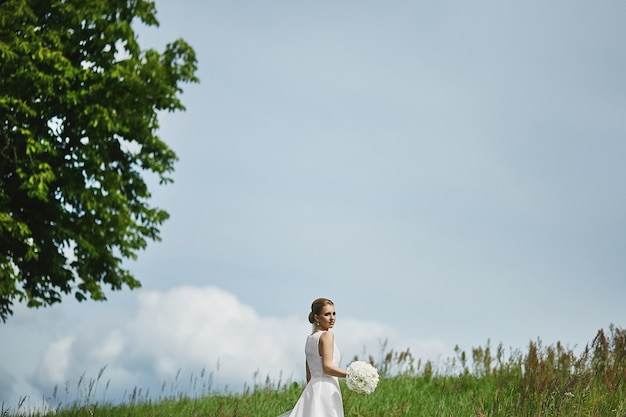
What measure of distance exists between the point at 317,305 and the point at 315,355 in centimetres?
54

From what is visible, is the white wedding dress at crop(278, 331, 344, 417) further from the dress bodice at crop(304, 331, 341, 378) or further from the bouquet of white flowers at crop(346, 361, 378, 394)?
the bouquet of white flowers at crop(346, 361, 378, 394)

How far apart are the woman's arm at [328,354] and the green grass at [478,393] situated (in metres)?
1.94

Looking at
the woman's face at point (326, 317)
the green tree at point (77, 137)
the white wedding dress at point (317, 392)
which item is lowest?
the white wedding dress at point (317, 392)

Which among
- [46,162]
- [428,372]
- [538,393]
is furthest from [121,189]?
[538,393]

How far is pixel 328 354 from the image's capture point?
24.8 feet

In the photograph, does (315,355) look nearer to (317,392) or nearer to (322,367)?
(322,367)

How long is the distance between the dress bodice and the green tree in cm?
1032

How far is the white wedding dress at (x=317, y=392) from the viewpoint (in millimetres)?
7629

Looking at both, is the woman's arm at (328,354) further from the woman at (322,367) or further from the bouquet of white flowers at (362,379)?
the bouquet of white flowers at (362,379)

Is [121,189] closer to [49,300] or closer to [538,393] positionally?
[49,300]

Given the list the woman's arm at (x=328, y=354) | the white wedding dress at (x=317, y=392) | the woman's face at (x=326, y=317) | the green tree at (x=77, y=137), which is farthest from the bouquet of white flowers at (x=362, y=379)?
the green tree at (x=77, y=137)

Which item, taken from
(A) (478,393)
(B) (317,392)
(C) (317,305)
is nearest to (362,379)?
(B) (317,392)

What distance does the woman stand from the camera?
7562mm

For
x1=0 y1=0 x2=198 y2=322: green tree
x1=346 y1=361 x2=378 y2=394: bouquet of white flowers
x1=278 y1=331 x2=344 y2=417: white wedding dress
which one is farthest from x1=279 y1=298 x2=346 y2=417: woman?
x1=0 y1=0 x2=198 y2=322: green tree
